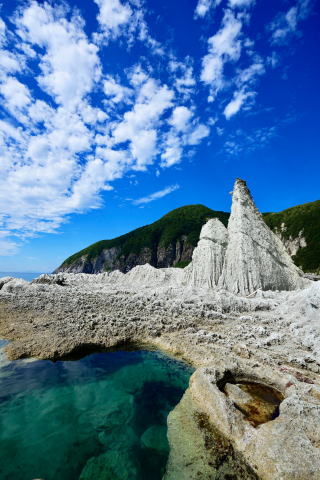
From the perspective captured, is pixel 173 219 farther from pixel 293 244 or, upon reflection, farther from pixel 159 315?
pixel 159 315

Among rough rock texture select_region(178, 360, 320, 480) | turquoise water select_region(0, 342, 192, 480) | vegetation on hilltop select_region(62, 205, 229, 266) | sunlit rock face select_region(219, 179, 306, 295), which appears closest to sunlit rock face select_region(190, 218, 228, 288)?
sunlit rock face select_region(219, 179, 306, 295)

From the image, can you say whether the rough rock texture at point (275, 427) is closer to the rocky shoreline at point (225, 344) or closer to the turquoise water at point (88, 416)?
the rocky shoreline at point (225, 344)

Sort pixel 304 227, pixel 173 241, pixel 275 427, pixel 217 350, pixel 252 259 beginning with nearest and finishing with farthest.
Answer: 1. pixel 275 427
2. pixel 217 350
3. pixel 252 259
4. pixel 304 227
5. pixel 173 241

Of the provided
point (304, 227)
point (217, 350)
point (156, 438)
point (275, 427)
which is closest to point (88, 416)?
point (156, 438)

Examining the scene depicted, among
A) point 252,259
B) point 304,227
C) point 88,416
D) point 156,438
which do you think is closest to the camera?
point 156,438

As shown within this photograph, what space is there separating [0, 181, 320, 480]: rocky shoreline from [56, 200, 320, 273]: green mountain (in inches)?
3732

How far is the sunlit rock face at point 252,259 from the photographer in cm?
2822

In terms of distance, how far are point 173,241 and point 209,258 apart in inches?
4690

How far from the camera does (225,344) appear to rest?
13.6 m

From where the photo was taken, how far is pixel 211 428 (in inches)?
309

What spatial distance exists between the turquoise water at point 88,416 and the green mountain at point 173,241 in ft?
366

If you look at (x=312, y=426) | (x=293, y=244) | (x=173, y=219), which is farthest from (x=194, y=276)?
(x=173, y=219)

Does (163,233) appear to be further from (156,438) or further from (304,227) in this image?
(156,438)

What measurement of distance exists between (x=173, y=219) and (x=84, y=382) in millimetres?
164524
